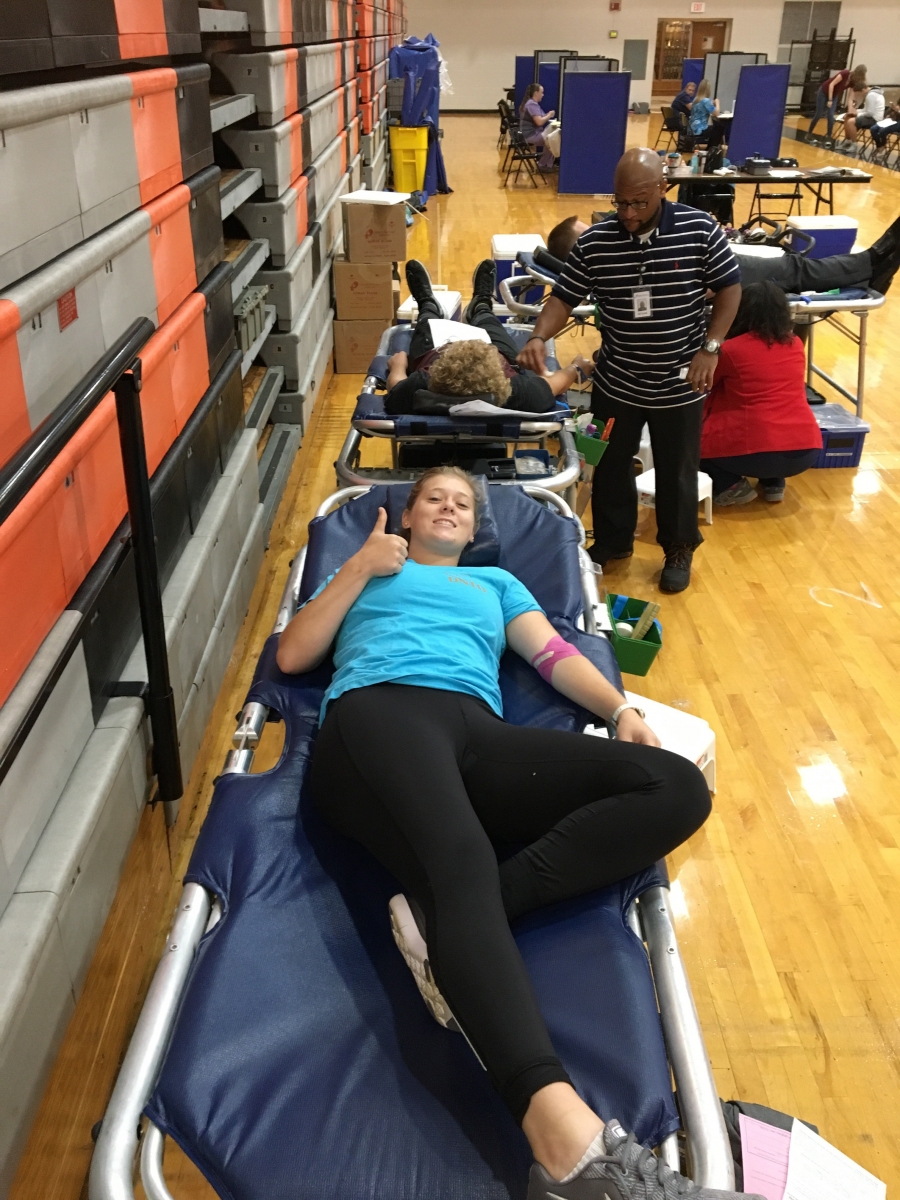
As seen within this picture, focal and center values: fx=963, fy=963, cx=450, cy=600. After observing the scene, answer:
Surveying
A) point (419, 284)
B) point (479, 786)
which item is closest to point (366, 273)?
point (419, 284)

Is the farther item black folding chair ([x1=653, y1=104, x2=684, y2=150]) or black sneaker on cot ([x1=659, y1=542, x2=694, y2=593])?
black folding chair ([x1=653, y1=104, x2=684, y2=150])

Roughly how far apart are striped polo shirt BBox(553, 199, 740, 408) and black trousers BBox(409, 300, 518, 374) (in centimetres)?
50

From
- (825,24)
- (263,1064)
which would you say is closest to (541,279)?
(263,1064)

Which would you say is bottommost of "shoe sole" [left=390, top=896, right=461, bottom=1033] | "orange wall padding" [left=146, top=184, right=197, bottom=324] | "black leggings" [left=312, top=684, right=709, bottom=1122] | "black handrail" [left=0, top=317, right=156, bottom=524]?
"shoe sole" [left=390, top=896, right=461, bottom=1033]

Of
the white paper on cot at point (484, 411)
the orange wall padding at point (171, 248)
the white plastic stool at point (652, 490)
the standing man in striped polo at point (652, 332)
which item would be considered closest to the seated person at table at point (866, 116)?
the white plastic stool at point (652, 490)

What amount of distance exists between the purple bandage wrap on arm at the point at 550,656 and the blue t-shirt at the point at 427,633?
8cm

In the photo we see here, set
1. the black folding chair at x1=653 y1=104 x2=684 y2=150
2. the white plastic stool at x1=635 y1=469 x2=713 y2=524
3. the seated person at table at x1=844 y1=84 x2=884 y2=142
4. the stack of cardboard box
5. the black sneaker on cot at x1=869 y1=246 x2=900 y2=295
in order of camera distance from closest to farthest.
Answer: the white plastic stool at x1=635 y1=469 x2=713 y2=524
the black sneaker on cot at x1=869 y1=246 x2=900 y2=295
the stack of cardboard box
the black folding chair at x1=653 y1=104 x2=684 y2=150
the seated person at table at x1=844 y1=84 x2=884 y2=142

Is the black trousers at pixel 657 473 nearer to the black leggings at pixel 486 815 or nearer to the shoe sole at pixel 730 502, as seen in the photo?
the shoe sole at pixel 730 502

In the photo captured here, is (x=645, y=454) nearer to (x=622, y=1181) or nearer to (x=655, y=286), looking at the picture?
(x=655, y=286)

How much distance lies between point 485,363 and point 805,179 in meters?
6.54

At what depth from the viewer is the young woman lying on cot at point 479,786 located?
3.95ft

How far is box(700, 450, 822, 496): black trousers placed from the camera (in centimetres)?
390

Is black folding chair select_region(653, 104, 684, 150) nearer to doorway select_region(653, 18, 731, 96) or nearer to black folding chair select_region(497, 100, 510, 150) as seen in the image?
black folding chair select_region(497, 100, 510, 150)

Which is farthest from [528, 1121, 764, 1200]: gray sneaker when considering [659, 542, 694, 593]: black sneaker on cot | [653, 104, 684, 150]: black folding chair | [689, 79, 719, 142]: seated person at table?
[653, 104, 684, 150]: black folding chair
